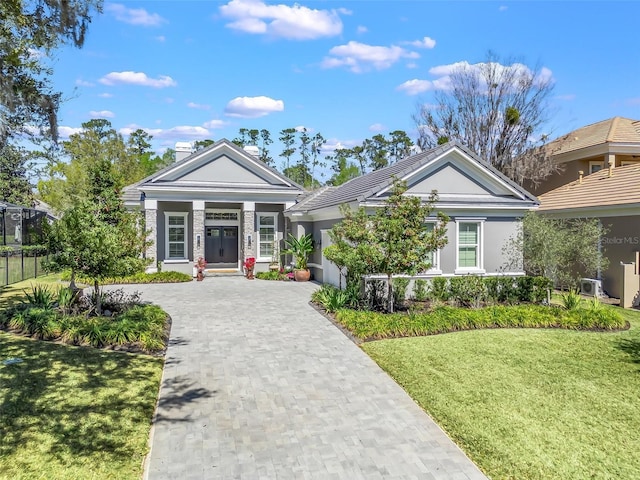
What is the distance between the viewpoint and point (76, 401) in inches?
274

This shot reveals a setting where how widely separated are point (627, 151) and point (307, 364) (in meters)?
23.3

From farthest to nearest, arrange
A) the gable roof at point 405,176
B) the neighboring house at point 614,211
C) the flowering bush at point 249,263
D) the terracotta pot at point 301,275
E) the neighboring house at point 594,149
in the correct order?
the neighboring house at point 594,149, the flowering bush at point 249,263, the terracotta pot at point 301,275, the neighboring house at point 614,211, the gable roof at point 405,176

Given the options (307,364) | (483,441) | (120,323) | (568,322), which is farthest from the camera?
(568,322)

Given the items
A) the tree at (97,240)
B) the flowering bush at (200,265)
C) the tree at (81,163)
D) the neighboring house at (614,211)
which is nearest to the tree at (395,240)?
the tree at (97,240)

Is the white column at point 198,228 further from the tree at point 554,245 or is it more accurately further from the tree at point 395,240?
the tree at point 554,245

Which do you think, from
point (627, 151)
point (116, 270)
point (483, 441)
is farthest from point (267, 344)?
point (627, 151)

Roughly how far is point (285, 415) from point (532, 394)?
415cm

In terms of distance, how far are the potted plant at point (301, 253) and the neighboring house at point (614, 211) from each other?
1107cm

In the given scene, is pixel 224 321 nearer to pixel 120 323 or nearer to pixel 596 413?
pixel 120 323

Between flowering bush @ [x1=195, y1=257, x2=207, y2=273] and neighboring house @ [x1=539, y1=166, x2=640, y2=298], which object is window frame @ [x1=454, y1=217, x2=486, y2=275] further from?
flowering bush @ [x1=195, y1=257, x2=207, y2=273]

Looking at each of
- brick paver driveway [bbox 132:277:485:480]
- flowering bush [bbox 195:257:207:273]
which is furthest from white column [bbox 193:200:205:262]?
brick paver driveway [bbox 132:277:485:480]

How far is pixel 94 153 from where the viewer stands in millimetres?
37188

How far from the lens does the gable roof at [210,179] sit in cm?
2195

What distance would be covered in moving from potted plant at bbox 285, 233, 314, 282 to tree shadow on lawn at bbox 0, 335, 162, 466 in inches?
498
